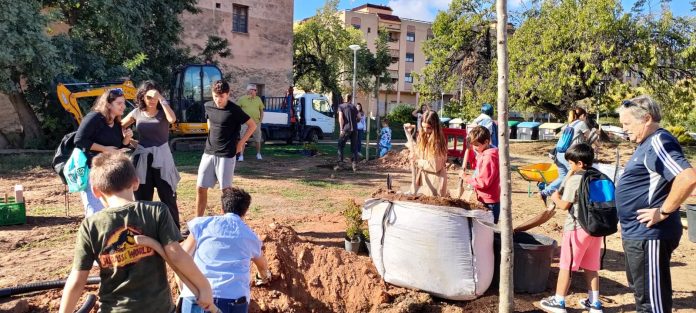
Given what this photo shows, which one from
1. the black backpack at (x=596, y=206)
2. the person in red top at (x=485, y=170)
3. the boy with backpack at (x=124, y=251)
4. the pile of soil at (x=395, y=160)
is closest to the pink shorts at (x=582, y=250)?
the black backpack at (x=596, y=206)

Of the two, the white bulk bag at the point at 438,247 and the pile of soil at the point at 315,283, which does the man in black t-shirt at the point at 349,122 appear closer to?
the pile of soil at the point at 315,283

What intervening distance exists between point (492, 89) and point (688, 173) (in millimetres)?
18536

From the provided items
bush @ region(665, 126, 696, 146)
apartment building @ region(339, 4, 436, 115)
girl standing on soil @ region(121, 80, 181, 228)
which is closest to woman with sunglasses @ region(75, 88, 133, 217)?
girl standing on soil @ region(121, 80, 181, 228)

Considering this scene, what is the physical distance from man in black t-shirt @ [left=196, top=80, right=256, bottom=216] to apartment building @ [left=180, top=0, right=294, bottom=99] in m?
23.9

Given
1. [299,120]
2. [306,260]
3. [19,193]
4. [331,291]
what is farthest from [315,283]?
[299,120]

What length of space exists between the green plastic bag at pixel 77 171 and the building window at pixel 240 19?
26.5 metres

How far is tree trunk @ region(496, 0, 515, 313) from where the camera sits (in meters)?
3.54

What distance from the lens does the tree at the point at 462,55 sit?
22125 millimetres

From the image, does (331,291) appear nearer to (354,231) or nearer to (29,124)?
(354,231)

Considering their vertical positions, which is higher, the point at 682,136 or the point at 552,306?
the point at 682,136

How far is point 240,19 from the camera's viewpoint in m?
30.1

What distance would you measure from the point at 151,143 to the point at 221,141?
30.7 inches

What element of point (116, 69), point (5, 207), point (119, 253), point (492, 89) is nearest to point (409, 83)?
point (492, 89)

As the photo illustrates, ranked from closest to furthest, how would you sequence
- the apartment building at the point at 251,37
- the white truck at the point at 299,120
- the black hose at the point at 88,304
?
the black hose at the point at 88,304 < the white truck at the point at 299,120 < the apartment building at the point at 251,37
